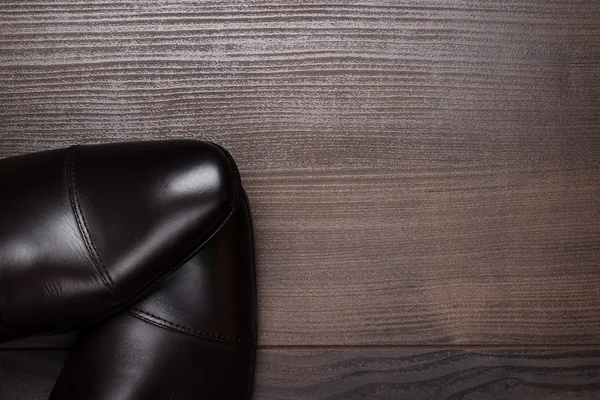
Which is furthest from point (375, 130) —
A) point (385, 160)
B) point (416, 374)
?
point (416, 374)

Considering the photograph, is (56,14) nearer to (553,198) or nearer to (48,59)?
(48,59)

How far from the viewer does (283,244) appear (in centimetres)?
80

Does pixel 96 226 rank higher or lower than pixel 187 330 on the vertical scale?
higher

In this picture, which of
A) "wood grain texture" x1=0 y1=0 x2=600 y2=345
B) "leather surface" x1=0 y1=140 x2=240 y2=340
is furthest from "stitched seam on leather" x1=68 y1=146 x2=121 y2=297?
"wood grain texture" x1=0 y1=0 x2=600 y2=345

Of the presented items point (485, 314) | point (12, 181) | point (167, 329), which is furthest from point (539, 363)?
point (12, 181)

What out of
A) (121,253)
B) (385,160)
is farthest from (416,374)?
(121,253)

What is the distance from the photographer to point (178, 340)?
75 centimetres

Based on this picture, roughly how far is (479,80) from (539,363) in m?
0.34

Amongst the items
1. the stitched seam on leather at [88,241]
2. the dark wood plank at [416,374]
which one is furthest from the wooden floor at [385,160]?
the stitched seam on leather at [88,241]

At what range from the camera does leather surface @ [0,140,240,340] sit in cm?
70

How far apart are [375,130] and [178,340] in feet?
1.07

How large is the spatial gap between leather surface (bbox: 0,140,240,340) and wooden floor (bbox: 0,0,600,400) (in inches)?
3.5

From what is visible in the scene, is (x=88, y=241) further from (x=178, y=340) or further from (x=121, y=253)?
(x=178, y=340)

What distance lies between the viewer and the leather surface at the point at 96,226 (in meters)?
0.70
